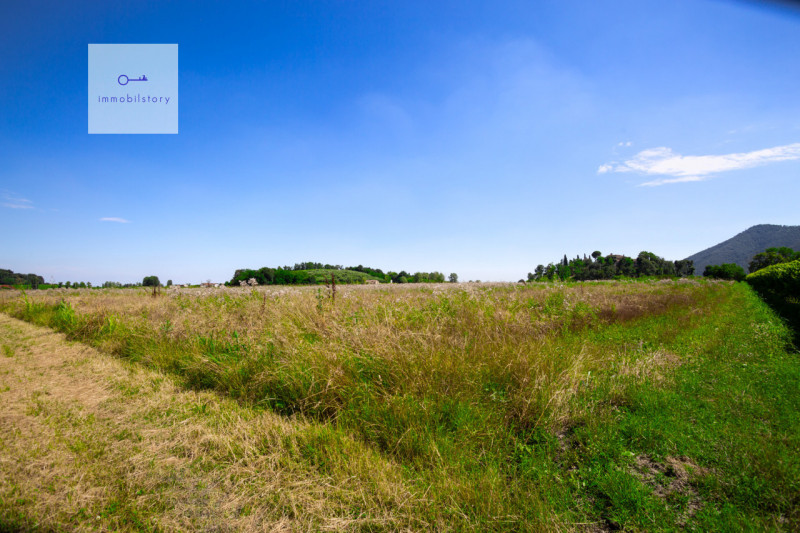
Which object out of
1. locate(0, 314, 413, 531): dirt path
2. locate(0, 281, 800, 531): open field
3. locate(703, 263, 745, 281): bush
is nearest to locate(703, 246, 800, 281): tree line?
locate(703, 263, 745, 281): bush

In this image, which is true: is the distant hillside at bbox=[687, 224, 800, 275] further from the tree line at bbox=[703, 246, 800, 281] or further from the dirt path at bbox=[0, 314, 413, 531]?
the dirt path at bbox=[0, 314, 413, 531]

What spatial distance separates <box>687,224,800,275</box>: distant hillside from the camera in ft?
390

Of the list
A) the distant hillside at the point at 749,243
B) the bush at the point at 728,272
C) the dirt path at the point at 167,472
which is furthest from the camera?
the distant hillside at the point at 749,243

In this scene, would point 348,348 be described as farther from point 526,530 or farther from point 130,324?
point 130,324

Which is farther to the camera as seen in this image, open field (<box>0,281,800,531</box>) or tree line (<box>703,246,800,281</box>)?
tree line (<box>703,246,800,281</box>)

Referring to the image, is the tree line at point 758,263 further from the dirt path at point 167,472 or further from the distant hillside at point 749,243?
the dirt path at point 167,472

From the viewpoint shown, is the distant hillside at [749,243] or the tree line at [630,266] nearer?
the tree line at [630,266]

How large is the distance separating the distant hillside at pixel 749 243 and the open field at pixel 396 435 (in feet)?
504

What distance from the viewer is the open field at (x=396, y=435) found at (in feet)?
7.53

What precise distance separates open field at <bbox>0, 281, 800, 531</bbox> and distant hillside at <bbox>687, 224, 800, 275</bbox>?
153691mm

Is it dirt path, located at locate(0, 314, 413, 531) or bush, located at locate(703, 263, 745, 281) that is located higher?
bush, located at locate(703, 263, 745, 281)

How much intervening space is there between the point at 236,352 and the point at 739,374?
8494mm

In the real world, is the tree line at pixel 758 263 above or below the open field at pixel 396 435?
above

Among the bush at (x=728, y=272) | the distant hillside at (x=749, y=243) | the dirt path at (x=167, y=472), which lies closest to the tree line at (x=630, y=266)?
the bush at (x=728, y=272)
